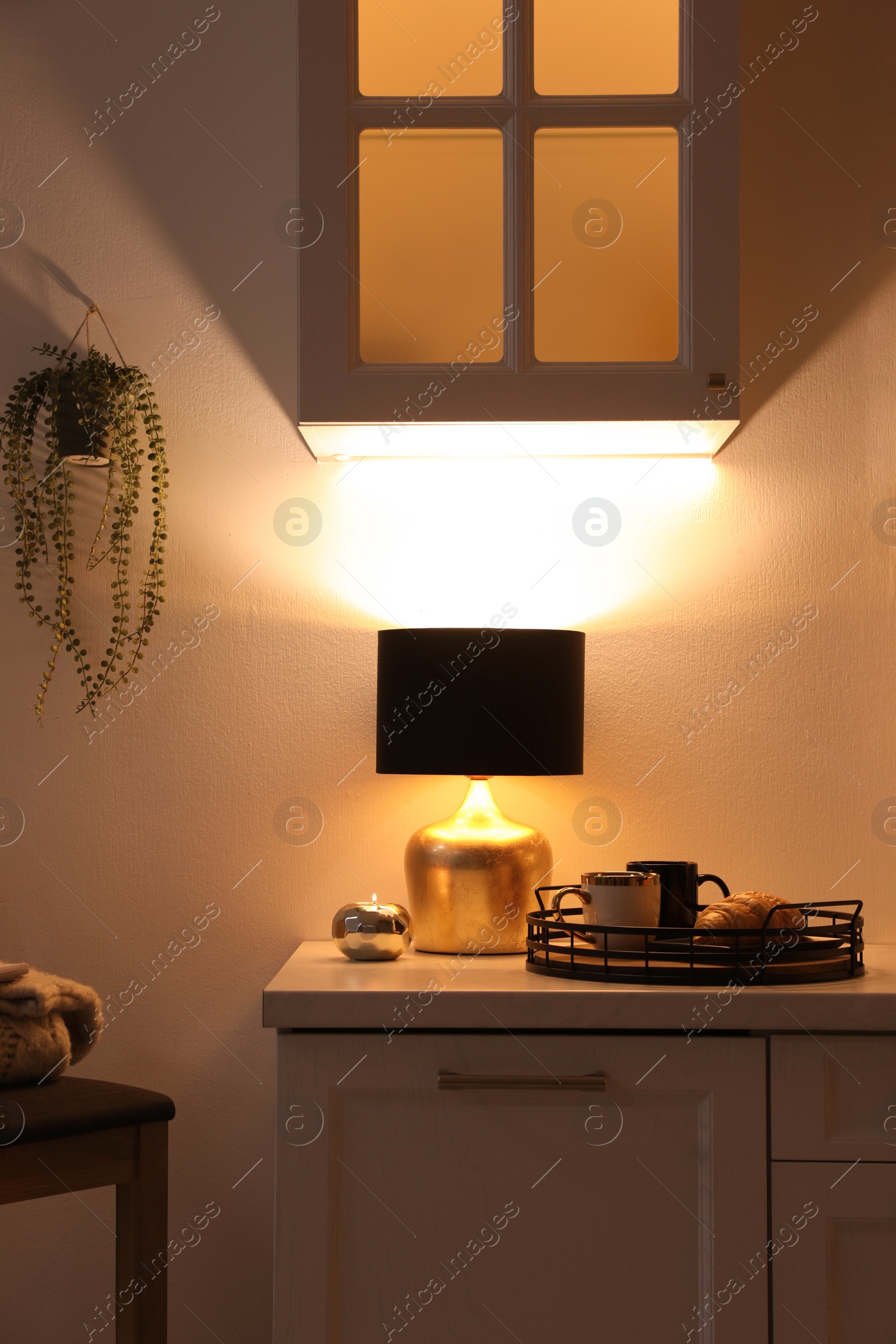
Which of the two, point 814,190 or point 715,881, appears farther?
point 814,190

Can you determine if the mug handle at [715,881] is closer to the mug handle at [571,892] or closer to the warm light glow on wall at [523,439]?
the mug handle at [571,892]

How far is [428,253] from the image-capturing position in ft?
5.00

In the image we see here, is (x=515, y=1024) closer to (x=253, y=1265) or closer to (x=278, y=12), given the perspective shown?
(x=253, y=1265)

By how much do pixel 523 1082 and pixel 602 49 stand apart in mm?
1468

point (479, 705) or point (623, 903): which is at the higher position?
point (479, 705)

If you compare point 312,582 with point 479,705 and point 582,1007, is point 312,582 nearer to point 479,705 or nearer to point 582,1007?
point 479,705

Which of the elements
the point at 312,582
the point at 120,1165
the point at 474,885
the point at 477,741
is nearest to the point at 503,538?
the point at 312,582

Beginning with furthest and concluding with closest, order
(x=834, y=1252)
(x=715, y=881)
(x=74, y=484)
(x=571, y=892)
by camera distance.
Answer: (x=74, y=484) < (x=715, y=881) < (x=571, y=892) < (x=834, y=1252)

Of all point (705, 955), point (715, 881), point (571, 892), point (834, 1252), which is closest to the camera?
point (834, 1252)

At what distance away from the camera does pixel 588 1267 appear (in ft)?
4.17

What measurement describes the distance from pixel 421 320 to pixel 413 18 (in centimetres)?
46

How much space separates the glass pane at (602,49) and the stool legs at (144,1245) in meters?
1.60

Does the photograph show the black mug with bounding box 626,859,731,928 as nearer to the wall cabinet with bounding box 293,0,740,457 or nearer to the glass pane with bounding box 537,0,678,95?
the wall cabinet with bounding box 293,0,740,457

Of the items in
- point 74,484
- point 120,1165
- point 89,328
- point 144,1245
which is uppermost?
A: point 89,328
